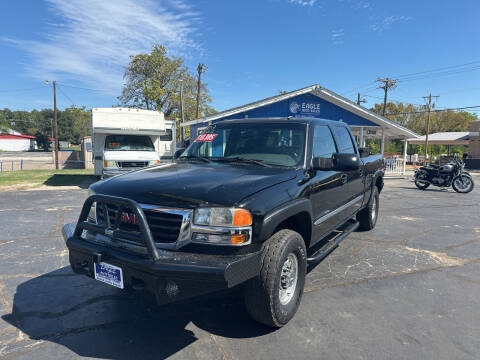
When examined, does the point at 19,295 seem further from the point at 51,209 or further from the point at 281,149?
the point at 51,209

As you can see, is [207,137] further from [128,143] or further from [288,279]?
[128,143]

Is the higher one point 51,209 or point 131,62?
point 131,62

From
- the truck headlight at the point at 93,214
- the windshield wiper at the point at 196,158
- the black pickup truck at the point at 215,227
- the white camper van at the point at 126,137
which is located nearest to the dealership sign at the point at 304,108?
the white camper van at the point at 126,137

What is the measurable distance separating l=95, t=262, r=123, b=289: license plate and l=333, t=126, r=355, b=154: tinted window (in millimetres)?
3160

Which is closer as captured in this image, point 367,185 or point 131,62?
point 367,185

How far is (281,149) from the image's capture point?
356 centimetres

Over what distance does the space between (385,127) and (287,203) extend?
18542 millimetres

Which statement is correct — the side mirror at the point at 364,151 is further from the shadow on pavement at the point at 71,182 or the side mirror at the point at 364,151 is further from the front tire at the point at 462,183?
the shadow on pavement at the point at 71,182

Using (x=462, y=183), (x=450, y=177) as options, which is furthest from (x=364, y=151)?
(x=462, y=183)

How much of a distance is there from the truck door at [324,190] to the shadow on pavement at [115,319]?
1212mm

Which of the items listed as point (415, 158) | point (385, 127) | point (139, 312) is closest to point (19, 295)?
point (139, 312)

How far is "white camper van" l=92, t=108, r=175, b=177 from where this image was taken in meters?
11.7

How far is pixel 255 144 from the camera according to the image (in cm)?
374

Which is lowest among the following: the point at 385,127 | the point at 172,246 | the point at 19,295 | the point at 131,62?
the point at 19,295
